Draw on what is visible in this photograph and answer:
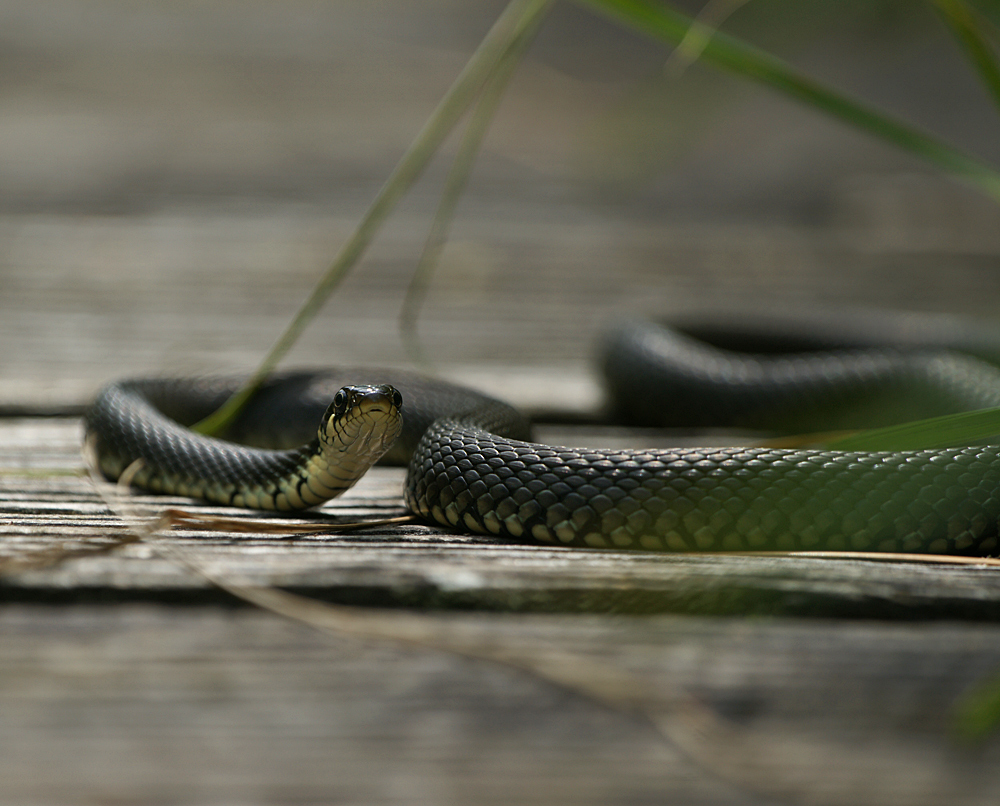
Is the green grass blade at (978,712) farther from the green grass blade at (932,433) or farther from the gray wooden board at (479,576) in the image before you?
the green grass blade at (932,433)

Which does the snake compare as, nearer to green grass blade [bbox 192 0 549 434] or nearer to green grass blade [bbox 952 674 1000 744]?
green grass blade [bbox 192 0 549 434]

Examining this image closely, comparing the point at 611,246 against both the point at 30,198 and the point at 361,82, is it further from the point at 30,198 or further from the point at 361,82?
the point at 361,82

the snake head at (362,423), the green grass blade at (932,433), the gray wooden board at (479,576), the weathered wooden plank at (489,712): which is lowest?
the weathered wooden plank at (489,712)

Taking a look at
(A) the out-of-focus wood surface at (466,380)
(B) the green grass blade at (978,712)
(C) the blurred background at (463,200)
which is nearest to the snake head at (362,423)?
(A) the out-of-focus wood surface at (466,380)

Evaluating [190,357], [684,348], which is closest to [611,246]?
[684,348]

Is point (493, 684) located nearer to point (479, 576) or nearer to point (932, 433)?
point (479, 576)

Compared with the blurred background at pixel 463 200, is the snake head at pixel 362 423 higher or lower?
lower
